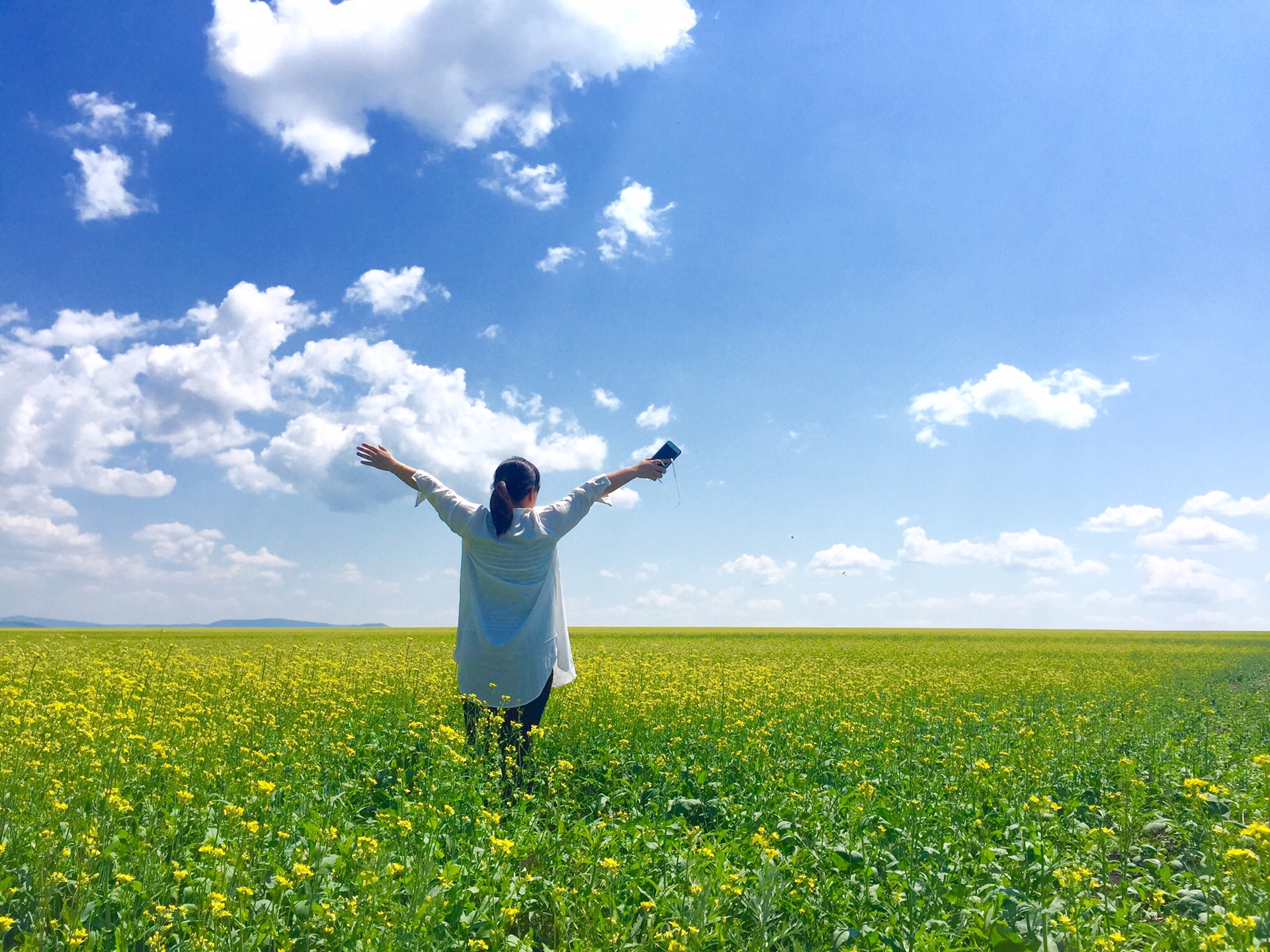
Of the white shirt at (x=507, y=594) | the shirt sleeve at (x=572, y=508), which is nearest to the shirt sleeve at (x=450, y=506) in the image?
the white shirt at (x=507, y=594)

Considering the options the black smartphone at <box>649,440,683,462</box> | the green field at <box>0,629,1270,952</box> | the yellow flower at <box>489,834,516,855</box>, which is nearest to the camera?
the green field at <box>0,629,1270,952</box>

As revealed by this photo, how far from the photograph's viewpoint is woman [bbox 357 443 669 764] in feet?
16.8

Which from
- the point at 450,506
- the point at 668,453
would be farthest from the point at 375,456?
the point at 668,453

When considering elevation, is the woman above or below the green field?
above

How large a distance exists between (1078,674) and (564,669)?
53.2 ft

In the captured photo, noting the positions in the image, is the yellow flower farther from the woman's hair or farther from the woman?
the woman's hair

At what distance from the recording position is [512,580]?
5203mm

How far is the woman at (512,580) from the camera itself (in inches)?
202

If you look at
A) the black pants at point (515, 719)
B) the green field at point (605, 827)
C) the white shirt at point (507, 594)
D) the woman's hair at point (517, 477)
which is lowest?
the green field at point (605, 827)

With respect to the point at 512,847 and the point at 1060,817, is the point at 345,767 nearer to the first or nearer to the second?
the point at 512,847

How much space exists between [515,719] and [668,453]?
7.39ft

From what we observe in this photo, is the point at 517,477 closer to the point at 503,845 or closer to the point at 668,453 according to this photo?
the point at 668,453

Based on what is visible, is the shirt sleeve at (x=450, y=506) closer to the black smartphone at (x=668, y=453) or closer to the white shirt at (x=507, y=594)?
the white shirt at (x=507, y=594)

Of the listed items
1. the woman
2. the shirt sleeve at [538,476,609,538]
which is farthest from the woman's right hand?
the shirt sleeve at [538,476,609,538]
